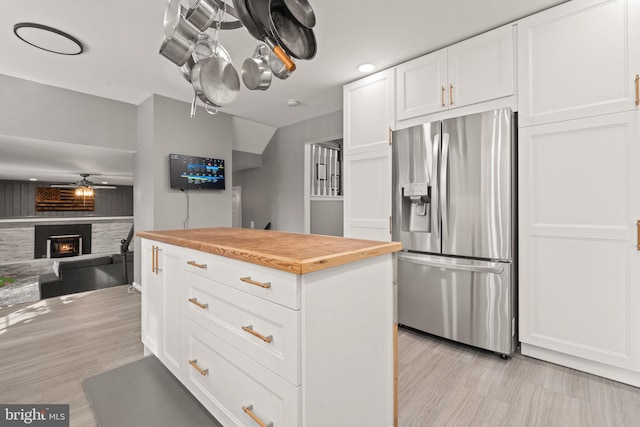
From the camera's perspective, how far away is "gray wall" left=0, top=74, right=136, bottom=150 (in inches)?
122

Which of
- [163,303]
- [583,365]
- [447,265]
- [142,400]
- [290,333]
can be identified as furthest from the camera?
[447,265]

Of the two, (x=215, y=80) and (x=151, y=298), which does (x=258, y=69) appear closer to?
(x=215, y=80)

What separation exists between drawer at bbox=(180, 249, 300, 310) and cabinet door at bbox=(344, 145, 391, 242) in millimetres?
1893

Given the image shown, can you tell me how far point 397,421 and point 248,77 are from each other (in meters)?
2.06

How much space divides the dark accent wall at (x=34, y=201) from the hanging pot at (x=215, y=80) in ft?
30.6

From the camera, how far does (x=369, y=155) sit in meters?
3.04

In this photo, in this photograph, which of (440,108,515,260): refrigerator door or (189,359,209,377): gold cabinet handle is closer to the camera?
(189,359,209,377): gold cabinet handle

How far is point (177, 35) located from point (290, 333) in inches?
55.3

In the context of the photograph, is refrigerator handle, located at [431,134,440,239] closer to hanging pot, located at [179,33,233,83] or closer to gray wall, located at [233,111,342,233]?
hanging pot, located at [179,33,233,83]

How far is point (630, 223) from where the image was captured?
5.83 feet

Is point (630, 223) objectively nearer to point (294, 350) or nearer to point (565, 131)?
point (565, 131)

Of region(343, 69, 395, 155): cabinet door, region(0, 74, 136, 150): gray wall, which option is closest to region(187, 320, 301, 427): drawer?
region(343, 69, 395, 155): cabinet door

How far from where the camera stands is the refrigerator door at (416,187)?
2480mm

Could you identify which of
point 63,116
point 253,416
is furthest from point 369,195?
point 63,116
